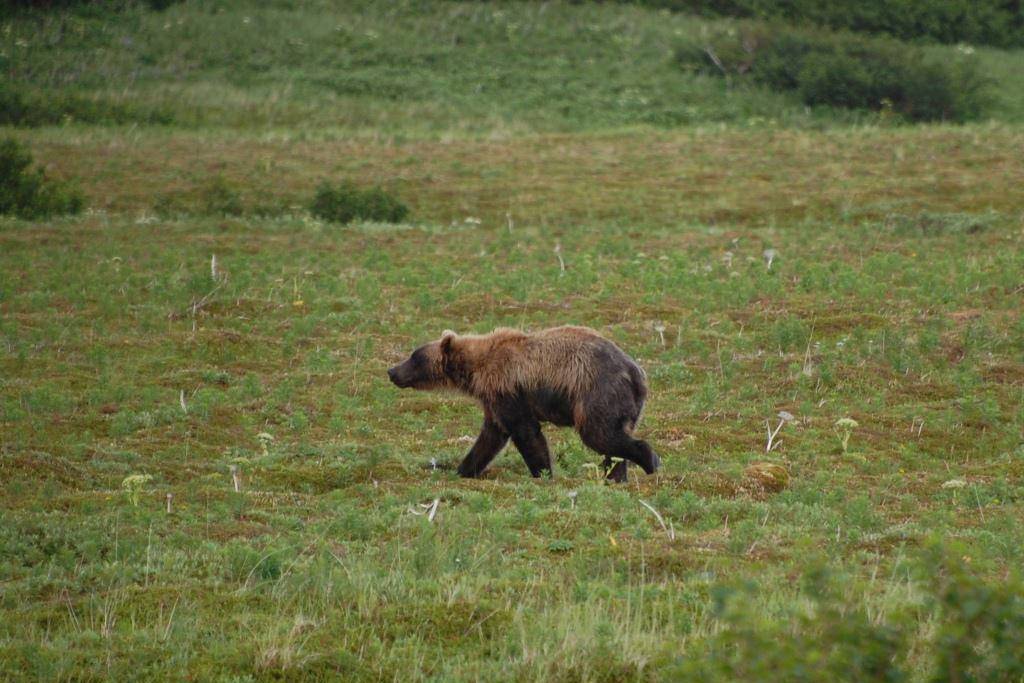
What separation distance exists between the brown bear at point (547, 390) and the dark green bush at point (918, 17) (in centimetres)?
4614

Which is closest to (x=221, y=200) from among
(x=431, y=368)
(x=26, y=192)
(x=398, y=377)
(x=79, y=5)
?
(x=26, y=192)

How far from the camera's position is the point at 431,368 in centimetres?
1417

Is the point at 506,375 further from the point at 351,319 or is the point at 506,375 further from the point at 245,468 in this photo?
the point at 351,319

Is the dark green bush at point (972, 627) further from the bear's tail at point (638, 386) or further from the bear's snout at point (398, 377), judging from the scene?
the bear's snout at point (398, 377)

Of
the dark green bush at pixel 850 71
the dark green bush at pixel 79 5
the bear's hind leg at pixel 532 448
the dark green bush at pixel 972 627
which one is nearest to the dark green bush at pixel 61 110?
the dark green bush at pixel 79 5

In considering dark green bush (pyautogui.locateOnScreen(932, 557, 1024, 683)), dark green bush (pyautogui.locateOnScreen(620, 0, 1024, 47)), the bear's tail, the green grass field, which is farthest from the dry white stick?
Answer: dark green bush (pyautogui.locateOnScreen(620, 0, 1024, 47))

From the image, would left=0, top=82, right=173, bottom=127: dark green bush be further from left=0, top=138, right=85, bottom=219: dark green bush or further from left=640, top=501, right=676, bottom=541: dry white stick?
left=640, top=501, right=676, bottom=541: dry white stick

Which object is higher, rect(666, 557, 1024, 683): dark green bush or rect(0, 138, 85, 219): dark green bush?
rect(666, 557, 1024, 683): dark green bush

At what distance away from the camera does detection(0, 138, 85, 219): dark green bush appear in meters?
29.0

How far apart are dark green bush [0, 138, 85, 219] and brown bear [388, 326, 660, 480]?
59.7 ft

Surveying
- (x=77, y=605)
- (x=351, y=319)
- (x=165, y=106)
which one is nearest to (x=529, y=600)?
(x=77, y=605)

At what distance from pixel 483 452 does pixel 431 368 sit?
148 cm

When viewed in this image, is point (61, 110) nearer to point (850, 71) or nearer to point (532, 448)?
point (850, 71)

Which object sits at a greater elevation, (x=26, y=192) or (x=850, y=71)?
(x=850, y=71)
